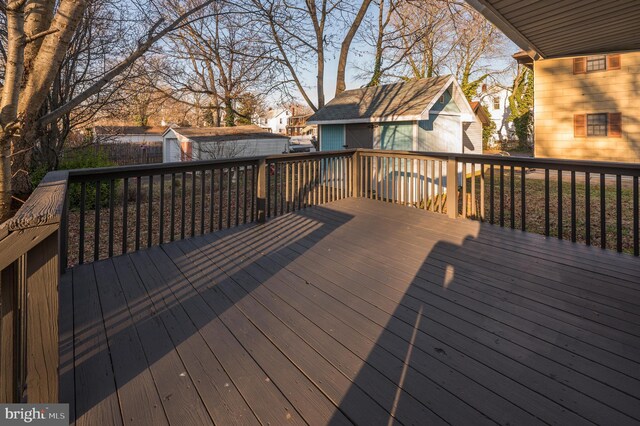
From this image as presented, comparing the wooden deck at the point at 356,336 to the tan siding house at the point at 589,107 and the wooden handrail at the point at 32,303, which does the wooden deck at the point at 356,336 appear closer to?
the wooden handrail at the point at 32,303

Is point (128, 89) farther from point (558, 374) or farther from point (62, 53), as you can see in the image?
point (558, 374)

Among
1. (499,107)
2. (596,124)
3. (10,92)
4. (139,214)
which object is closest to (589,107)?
(596,124)

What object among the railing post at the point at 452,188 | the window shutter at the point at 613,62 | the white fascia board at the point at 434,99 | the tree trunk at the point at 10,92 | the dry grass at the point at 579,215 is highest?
the window shutter at the point at 613,62

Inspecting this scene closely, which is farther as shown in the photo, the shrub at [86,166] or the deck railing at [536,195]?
the shrub at [86,166]

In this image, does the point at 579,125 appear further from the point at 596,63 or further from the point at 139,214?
the point at 139,214

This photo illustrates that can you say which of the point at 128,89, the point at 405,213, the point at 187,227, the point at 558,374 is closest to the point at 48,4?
the point at 558,374

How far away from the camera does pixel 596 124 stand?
11195 mm

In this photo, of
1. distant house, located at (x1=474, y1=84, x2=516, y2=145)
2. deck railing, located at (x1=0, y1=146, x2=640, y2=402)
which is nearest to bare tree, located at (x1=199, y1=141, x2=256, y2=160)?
deck railing, located at (x1=0, y1=146, x2=640, y2=402)

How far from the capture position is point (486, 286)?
2.69m

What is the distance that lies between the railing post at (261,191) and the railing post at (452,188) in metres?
2.40

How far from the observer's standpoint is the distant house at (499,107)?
91.5 ft

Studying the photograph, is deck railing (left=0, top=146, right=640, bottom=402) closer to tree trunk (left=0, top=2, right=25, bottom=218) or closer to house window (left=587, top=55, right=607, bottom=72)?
tree trunk (left=0, top=2, right=25, bottom=218)

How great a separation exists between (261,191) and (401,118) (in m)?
5.19

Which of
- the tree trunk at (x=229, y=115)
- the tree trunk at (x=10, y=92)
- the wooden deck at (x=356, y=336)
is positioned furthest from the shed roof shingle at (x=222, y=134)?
the tree trunk at (x=10, y=92)
